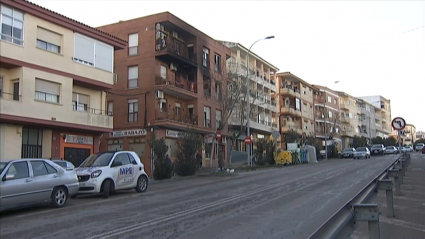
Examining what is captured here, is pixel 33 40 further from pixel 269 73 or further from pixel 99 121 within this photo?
pixel 269 73

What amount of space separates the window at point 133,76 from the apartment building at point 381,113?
102 m

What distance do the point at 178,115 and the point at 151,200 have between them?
85.4 feet

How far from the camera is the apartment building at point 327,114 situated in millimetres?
82000

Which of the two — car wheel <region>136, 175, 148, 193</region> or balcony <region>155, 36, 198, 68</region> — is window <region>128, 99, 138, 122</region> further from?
car wheel <region>136, 175, 148, 193</region>

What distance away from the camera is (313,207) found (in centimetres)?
1070

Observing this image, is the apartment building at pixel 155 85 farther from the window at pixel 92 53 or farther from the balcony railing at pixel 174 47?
the window at pixel 92 53

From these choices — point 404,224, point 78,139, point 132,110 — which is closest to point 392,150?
point 132,110

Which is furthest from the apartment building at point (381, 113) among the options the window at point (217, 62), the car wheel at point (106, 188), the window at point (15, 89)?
the car wheel at point (106, 188)

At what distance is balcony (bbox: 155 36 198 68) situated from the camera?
118ft

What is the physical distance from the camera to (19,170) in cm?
1127

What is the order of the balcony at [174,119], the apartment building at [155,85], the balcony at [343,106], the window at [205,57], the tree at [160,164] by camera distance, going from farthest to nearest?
the balcony at [343,106], the window at [205,57], the apartment building at [155,85], the balcony at [174,119], the tree at [160,164]

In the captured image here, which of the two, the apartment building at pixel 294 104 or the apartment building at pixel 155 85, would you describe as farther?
the apartment building at pixel 294 104

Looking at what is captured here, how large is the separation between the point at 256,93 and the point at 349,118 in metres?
54.7

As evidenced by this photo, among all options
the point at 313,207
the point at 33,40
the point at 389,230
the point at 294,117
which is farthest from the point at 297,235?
the point at 294,117
